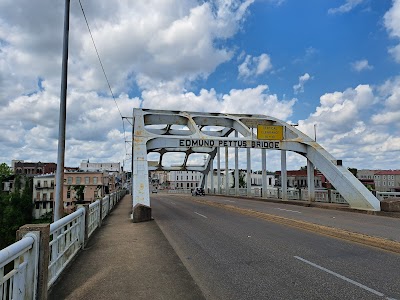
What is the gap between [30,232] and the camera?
4.49 metres

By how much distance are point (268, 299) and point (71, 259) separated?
481 centimetres

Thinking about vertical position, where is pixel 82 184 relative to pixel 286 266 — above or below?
above

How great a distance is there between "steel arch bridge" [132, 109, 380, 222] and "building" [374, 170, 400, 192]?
110 metres

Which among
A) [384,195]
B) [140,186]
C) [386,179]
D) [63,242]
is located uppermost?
[386,179]

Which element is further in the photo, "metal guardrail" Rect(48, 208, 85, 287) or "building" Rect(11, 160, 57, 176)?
"building" Rect(11, 160, 57, 176)

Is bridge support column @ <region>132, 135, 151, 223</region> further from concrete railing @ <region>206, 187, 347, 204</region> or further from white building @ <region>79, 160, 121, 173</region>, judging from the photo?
white building @ <region>79, 160, 121, 173</region>

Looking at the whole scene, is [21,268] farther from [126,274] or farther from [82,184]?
[82,184]

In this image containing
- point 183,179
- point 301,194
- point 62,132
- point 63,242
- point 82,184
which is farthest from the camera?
point 183,179

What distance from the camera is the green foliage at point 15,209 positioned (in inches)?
2760

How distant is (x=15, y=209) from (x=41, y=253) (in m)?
87.0

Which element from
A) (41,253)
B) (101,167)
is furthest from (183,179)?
(41,253)

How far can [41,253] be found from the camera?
4.66 m

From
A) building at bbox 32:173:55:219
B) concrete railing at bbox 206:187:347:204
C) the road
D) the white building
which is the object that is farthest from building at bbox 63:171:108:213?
the road

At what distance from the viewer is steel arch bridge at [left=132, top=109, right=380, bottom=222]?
1888cm
